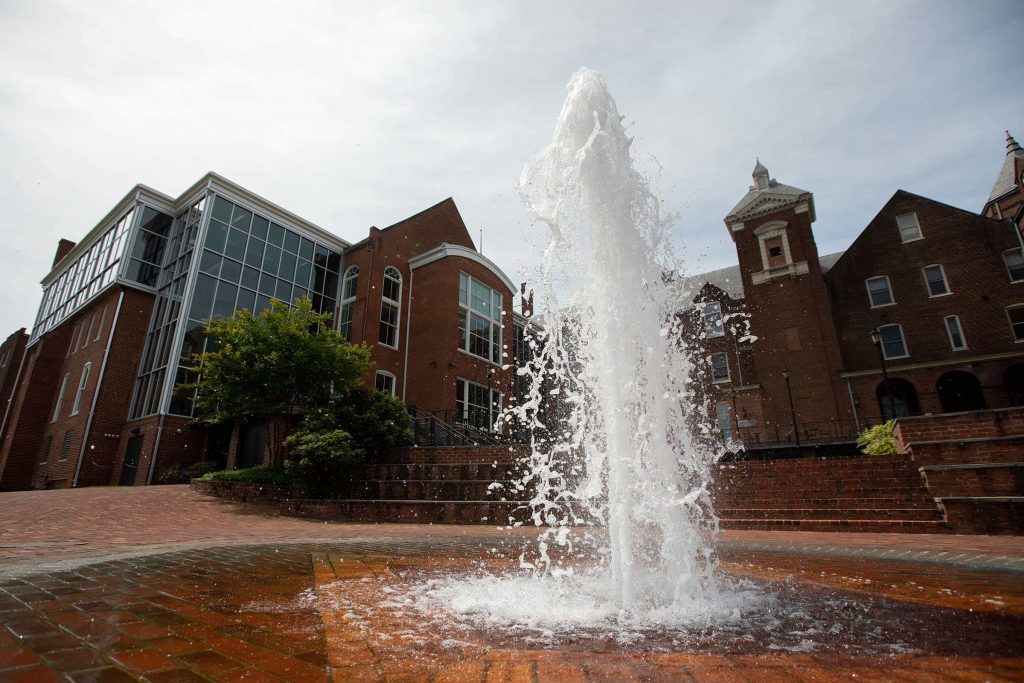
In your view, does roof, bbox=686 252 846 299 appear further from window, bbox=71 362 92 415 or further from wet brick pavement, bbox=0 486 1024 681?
window, bbox=71 362 92 415

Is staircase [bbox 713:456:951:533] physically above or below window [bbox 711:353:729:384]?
below

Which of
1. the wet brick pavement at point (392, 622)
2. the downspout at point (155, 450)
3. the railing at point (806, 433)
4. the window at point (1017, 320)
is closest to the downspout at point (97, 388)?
the downspout at point (155, 450)

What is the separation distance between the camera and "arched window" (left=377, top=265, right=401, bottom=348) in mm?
24500

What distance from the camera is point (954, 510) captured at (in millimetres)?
7930

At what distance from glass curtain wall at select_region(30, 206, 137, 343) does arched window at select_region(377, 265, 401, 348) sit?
12515 mm

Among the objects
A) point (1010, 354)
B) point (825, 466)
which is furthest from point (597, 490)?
point (1010, 354)

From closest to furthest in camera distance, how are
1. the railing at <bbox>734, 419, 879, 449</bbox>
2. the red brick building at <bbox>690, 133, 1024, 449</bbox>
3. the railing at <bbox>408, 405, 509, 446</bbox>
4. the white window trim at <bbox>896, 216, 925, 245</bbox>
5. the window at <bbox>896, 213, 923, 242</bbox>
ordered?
the railing at <bbox>408, 405, 509, 446</bbox> → the railing at <bbox>734, 419, 879, 449</bbox> → the red brick building at <bbox>690, 133, 1024, 449</bbox> → the white window trim at <bbox>896, 216, 925, 245</bbox> → the window at <bbox>896, 213, 923, 242</bbox>

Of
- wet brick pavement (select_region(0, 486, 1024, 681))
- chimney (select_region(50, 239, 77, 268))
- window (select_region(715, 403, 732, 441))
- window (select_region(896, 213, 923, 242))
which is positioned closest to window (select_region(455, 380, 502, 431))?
window (select_region(715, 403, 732, 441))

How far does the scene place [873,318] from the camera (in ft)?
87.1

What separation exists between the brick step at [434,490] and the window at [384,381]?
1029cm

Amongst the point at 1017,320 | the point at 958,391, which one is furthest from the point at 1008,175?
the point at 958,391

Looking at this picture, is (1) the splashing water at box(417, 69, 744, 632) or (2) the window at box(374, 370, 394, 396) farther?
(2) the window at box(374, 370, 394, 396)

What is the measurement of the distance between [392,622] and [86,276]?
32.7 metres

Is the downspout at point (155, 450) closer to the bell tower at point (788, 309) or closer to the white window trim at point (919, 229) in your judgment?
the bell tower at point (788, 309)
